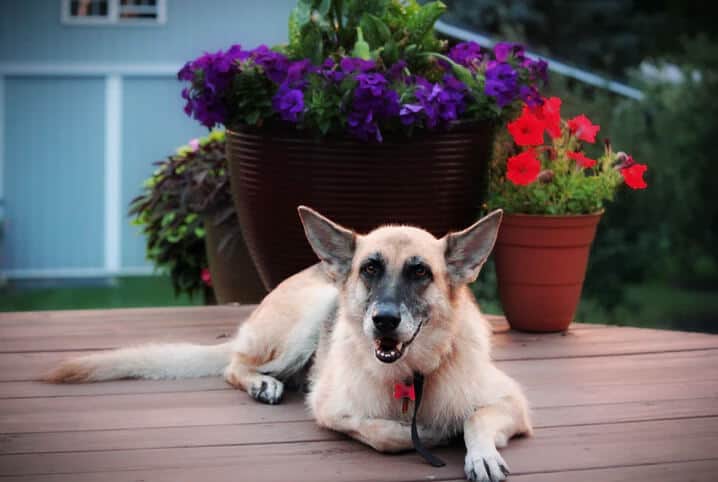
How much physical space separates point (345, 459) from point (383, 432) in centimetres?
15

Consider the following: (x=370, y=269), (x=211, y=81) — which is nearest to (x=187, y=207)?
(x=211, y=81)

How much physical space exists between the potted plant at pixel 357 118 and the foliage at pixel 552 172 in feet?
0.39

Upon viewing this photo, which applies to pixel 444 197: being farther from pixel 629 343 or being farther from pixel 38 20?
pixel 38 20

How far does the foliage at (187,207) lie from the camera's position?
5860mm

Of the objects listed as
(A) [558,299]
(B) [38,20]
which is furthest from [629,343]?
(B) [38,20]

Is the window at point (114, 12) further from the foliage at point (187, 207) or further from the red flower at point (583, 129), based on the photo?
the red flower at point (583, 129)

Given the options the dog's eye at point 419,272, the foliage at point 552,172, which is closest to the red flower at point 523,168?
the foliage at point 552,172

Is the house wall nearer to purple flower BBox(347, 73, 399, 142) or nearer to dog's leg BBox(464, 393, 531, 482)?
purple flower BBox(347, 73, 399, 142)

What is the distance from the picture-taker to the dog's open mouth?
10.6ft

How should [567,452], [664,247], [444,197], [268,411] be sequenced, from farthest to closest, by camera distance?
1. [664,247]
2. [444,197]
3. [268,411]
4. [567,452]

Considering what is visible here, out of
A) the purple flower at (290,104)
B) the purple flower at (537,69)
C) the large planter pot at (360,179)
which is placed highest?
the purple flower at (537,69)

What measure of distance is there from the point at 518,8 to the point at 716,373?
28.6 feet

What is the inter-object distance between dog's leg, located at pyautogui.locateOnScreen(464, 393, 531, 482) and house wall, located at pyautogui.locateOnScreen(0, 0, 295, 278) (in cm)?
831

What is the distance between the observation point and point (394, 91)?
454cm
